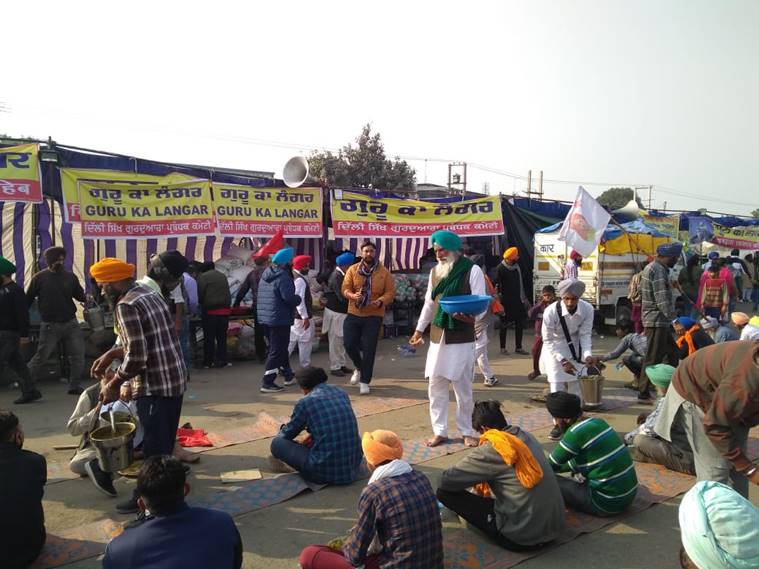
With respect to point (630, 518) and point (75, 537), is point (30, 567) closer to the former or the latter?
point (75, 537)

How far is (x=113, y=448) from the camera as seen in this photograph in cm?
400

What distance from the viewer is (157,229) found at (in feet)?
29.2

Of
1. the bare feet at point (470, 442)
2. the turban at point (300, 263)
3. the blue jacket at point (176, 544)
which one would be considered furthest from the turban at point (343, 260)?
the blue jacket at point (176, 544)

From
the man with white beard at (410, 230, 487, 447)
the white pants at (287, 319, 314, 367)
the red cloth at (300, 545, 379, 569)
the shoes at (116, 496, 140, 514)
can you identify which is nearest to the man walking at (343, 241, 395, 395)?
the white pants at (287, 319, 314, 367)

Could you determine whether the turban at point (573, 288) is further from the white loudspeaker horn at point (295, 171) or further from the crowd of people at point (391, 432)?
the white loudspeaker horn at point (295, 171)

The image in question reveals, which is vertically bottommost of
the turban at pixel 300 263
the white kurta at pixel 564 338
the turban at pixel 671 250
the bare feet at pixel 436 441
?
the bare feet at pixel 436 441

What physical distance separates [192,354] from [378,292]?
143 inches

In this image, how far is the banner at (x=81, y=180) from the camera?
26.4 ft

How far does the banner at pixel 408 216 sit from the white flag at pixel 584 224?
319 centimetres

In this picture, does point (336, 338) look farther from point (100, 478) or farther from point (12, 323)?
point (100, 478)

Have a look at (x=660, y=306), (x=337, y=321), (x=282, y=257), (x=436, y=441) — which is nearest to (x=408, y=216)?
(x=337, y=321)

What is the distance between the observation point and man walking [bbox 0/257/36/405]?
22.2ft

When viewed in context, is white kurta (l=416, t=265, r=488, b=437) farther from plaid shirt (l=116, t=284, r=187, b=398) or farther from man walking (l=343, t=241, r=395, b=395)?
plaid shirt (l=116, t=284, r=187, b=398)

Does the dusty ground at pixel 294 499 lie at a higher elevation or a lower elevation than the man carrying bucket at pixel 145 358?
lower
